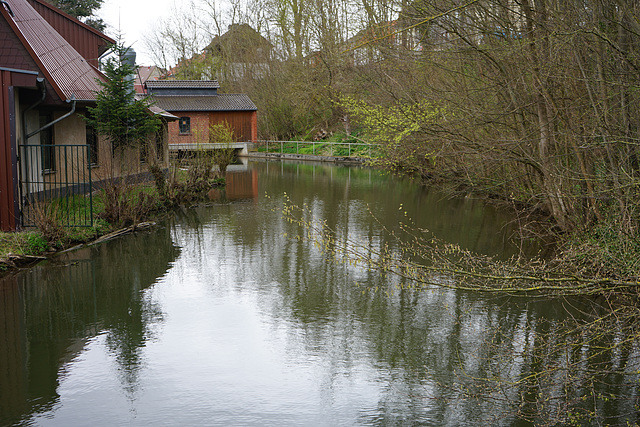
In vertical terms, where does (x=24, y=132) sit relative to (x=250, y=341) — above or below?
above

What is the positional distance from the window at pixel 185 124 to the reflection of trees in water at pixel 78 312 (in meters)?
27.7

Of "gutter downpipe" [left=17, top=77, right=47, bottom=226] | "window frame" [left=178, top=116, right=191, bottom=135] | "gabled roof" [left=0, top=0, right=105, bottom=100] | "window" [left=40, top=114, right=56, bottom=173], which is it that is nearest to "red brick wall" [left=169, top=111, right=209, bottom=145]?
"window frame" [left=178, top=116, right=191, bottom=135]

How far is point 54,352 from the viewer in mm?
7613

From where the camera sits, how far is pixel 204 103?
1608 inches

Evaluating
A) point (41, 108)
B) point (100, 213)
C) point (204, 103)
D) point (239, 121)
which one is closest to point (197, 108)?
point (204, 103)

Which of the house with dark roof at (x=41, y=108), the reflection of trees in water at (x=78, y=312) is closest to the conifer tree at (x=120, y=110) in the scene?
the house with dark roof at (x=41, y=108)

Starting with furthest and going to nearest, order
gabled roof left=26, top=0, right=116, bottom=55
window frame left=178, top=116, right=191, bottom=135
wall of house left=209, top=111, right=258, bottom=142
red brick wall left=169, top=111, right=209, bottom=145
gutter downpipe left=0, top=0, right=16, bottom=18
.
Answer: wall of house left=209, top=111, right=258, bottom=142 → window frame left=178, top=116, right=191, bottom=135 → red brick wall left=169, top=111, right=209, bottom=145 → gabled roof left=26, top=0, right=116, bottom=55 → gutter downpipe left=0, top=0, right=16, bottom=18

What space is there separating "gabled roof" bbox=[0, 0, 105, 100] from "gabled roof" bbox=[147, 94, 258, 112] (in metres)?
19.3

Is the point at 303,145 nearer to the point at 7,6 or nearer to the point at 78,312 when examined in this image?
the point at 7,6

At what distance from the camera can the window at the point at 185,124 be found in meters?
40.2

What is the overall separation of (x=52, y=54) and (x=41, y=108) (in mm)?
1803

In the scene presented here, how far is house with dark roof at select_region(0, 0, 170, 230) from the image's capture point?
40.4 feet

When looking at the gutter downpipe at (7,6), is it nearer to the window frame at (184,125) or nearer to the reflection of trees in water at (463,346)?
the reflection of trees in water at (463,346)

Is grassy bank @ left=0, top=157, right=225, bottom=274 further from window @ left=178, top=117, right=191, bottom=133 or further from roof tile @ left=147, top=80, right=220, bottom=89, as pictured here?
roof tile @ left=147, top=80, right=220, bottom=89
